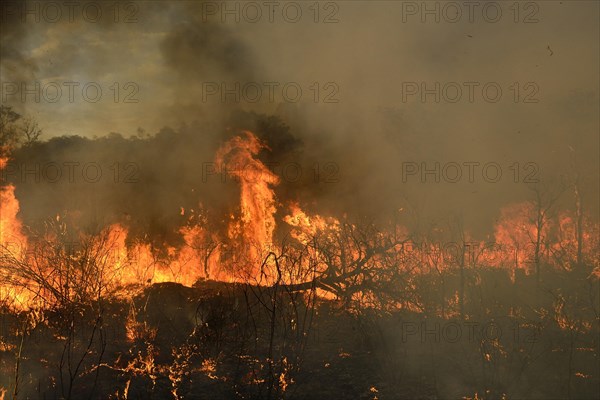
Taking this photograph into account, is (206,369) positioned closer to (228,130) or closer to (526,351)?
(526,351)

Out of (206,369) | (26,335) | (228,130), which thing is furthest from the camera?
(228,130)

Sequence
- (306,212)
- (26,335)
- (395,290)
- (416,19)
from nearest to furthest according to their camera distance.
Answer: (26,335) → (395,290) → (306,212) → (416,19)

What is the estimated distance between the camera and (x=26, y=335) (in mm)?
7691

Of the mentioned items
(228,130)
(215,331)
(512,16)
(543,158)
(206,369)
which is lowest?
(206,369)

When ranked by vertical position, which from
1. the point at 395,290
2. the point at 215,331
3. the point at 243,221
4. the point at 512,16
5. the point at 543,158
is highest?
the point at 512,16

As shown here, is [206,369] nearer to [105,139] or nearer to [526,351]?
[526,351]

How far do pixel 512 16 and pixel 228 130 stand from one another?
8.08 meters

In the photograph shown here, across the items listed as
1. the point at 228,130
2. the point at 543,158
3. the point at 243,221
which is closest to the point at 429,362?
the point at 243,221

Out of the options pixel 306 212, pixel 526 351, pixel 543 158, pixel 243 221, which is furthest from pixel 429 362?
pixel 543 158

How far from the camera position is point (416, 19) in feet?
40.8

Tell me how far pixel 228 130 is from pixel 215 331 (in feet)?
19.1

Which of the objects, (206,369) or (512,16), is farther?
(512,16)

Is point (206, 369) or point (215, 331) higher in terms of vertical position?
point (215, 331)

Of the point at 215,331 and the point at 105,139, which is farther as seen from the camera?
the point at 105,139
